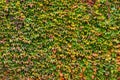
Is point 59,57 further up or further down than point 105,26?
further down

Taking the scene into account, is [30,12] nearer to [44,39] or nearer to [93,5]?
[44,39]

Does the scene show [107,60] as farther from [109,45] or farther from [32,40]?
[32,40]

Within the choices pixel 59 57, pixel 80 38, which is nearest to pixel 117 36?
pixel 80 38

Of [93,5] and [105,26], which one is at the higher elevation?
[93,5]

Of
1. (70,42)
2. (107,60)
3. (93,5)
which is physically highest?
(93,5)

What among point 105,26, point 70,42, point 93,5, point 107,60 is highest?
point 93,5

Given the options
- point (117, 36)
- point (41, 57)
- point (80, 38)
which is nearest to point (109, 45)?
point (117, 36)
